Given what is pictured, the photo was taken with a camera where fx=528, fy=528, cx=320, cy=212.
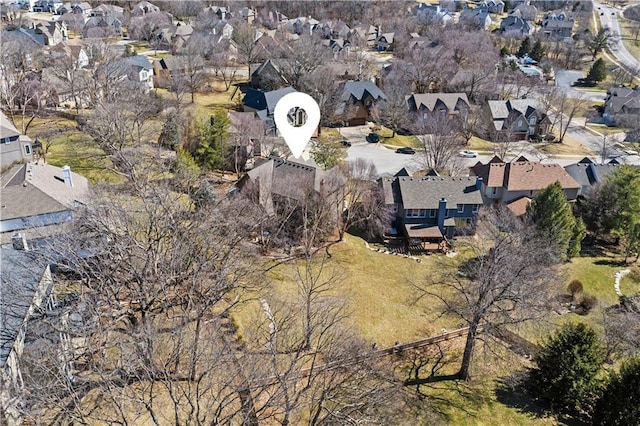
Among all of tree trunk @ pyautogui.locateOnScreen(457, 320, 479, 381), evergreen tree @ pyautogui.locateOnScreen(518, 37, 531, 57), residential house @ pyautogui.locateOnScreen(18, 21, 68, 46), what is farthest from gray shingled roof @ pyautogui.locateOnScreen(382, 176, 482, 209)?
residential house @ pyautogui.locateOnScreen(18, 21, 68, 46)

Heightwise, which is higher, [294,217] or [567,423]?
[294,217]

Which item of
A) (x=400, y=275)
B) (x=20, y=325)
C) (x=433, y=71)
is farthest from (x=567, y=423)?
(x=433, y=71)

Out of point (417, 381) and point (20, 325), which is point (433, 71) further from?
point (20, 325)

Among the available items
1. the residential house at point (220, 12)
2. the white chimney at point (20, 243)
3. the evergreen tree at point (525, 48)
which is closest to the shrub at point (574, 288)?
the white chimney at point (20, 243)

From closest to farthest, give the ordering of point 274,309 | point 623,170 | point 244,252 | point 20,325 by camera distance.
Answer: point 20,325
point 274,309
point 244,252
point 623,170

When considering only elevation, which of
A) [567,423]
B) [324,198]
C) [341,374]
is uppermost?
[324,198]

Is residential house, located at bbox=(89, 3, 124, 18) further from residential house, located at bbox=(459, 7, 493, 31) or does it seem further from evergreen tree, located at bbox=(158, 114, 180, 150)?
evergreen tree, located at bbox=(158, 114, 180, 150)

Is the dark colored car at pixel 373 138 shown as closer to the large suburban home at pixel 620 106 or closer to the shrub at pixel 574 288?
the shrub at pixel 574 288
